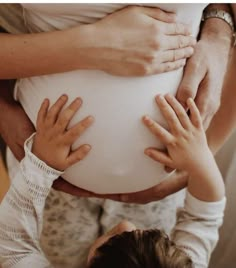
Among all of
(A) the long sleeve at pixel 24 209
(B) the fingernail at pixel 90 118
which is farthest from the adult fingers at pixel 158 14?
(A) the long sleeve at pixel 24 209

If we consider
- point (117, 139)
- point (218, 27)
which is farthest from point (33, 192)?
point (218, 27)

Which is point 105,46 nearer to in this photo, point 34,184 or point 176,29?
point 176,29

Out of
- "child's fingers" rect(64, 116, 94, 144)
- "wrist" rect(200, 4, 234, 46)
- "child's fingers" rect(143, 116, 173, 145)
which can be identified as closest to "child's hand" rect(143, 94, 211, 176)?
"child's fingers" rect(143, 116, 173, 145)

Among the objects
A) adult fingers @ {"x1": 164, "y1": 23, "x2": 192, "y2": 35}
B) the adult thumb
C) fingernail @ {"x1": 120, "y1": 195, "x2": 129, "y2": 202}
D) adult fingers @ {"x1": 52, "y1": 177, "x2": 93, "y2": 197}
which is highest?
adult fingers @ {"x1": 164, "y1": 23, "x2": 192, "y2": 35}

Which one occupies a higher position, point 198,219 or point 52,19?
point 52,19

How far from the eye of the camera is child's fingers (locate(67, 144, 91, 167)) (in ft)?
3.15

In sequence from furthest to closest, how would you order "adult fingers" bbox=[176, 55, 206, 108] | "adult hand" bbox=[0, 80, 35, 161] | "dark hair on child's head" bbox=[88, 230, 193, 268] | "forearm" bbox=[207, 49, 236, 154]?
"forearm" bbox=[207, 49, 236, 154]
"adult hand" bbox=[0, 80, 35, 161]
"adult fingers" bbox=[176, 55, 206, 108]
"dark hair on child's head" bbox=[88, 230, 193, 268]

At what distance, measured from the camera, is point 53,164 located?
3.26ft

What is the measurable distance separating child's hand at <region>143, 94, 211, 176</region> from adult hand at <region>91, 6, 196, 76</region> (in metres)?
0.08

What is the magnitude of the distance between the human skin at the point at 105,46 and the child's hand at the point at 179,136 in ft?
0.26

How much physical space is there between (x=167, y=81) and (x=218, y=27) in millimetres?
239

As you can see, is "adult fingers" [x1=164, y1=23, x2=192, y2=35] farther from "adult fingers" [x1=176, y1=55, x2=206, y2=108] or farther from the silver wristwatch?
the silver wristwatch

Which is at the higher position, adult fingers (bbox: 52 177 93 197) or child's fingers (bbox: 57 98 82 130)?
child's fingers (bbox: 57 98 82 130)

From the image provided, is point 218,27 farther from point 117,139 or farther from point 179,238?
point 179,238
